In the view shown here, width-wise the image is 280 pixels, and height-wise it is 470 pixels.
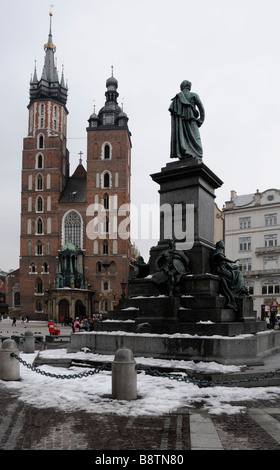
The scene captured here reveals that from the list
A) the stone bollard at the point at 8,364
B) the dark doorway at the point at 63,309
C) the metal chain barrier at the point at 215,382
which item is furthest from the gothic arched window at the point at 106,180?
the metal chain barrier at the point at 215,382

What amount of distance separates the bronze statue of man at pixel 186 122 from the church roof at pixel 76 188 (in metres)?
57.4

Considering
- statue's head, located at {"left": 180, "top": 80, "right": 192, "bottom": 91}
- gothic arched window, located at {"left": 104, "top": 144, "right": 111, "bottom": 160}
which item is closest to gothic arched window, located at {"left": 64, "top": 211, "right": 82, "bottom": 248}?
gothic arched window, located at {"left": 104, "top": 144, "right": 111, "bottom": 160}

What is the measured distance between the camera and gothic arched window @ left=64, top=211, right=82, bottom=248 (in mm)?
69438

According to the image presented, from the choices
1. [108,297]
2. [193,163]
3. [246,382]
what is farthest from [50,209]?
[246,382]

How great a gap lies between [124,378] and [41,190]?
6614 centimetres

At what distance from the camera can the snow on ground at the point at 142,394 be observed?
664 centimetres

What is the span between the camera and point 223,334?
9.66 m

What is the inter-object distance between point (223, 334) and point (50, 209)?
62.6m

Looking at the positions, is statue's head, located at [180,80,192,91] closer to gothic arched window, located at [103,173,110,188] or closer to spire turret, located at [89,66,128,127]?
gothic arched window, located at [103,173,110,188]

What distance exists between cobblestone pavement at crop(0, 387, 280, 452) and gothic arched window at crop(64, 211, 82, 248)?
63232 millimetres

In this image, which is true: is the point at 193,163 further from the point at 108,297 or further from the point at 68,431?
the point at 108,297

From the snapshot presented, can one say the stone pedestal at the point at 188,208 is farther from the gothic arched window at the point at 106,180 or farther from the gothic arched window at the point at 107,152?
the gothic arched window at the point at 107,152

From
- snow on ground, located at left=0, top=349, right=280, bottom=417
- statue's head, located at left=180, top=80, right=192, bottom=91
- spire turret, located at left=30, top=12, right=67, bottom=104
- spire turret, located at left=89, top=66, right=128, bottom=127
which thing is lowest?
snow on ground, located at left=0, top=349, right=280, bottom=417

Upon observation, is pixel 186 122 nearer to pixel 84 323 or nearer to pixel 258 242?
pixel 84 323
